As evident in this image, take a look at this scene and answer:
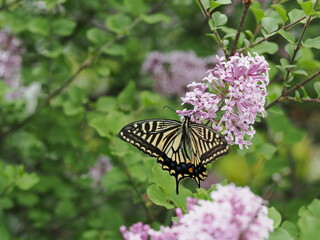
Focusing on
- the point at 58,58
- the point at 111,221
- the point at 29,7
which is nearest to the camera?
the point at 111,221

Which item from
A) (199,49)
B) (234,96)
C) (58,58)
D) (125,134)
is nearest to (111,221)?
(125,134)

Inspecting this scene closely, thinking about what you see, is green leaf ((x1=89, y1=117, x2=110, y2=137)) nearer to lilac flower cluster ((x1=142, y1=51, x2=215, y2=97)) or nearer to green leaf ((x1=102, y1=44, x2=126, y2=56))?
green leaf ((x1=102, y1=44, x2=126, y2=56))

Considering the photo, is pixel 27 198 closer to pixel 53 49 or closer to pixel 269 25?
pixel 53 49

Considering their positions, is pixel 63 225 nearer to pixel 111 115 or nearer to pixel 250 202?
pixel 111 115

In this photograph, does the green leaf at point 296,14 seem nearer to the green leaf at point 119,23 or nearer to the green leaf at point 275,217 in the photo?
the green leaf at point 275,217

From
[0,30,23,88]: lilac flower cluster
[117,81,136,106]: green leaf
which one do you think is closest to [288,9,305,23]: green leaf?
[117,81,136,106]: green leaf

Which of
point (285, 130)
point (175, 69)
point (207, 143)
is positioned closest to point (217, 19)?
point (207, 143)
